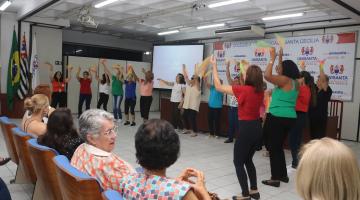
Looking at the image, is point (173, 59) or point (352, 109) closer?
point (352, 109)

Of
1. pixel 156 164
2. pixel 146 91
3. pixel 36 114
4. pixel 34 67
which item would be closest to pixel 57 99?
pixel 34 67

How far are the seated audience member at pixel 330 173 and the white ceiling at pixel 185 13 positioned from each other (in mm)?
5159

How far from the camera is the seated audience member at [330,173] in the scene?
97cm

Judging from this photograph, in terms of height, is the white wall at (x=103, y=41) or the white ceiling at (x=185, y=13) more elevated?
the white ceiling at (x=185, y=13)

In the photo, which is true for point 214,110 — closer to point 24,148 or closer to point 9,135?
point 9,135

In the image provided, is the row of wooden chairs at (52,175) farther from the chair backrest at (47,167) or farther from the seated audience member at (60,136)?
the seated audience member at (60,136)

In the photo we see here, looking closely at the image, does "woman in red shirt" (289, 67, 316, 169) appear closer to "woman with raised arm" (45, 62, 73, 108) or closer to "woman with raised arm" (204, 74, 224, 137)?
"woman with raised arm" (204, 74, 224, 137)

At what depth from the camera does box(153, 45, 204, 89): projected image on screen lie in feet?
34.3

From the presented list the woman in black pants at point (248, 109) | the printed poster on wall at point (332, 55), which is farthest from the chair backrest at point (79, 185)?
the printed poster on wall at point (332, 55)

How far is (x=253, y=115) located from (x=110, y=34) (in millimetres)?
9282

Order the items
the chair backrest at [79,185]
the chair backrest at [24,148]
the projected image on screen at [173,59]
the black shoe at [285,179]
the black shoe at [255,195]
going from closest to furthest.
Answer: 1. the chair backrest at [79,185]
2. the chair backrest at [24,148]
3. the black shoe at [255,195]
4. the black shoe at [285,179]
5. the projected image on screen at [173,59]

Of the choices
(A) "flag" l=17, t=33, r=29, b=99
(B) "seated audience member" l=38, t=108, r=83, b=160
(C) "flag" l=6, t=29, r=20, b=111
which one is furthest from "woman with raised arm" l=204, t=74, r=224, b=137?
(C) "flag" l=6, t=29, r=20, b=111

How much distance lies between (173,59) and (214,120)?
180 inches

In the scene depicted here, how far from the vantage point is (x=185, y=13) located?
26.3 feet
